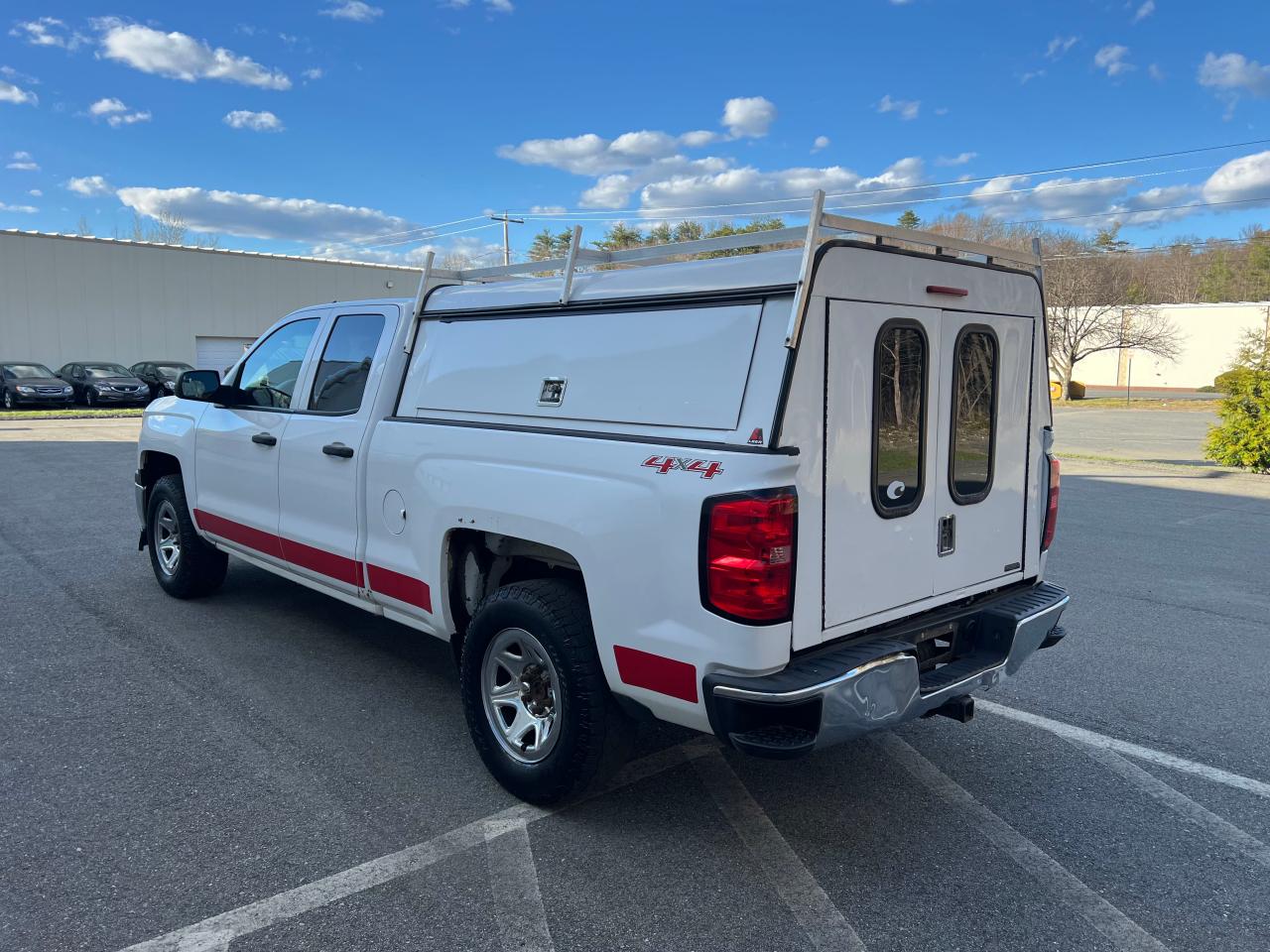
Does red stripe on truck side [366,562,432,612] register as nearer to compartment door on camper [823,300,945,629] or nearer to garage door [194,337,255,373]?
compartment door on camper [823,300,945,629]

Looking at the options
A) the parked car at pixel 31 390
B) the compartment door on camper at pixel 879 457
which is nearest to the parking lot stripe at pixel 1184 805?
the compartment door on camper at pixel 879 457

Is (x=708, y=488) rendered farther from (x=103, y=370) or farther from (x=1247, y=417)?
(x=103, y=370)

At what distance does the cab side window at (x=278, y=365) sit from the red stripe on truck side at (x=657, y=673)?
296 centimetres

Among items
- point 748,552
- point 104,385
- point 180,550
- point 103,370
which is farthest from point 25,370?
point 748,552

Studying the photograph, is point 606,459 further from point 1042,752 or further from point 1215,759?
point 1215,759

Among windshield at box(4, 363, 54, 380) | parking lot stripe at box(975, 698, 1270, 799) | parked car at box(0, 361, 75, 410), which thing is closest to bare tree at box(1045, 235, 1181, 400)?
parked car at box(0, 361, 75, 410)

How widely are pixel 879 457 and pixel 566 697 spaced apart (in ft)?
4.71

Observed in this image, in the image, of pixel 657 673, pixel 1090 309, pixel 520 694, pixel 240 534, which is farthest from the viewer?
pixel 1090 309

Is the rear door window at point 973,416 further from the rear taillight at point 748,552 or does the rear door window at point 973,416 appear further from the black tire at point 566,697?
the black tire at point 566,697

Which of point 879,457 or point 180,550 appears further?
point 180,550

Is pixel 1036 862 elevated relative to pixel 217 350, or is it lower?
lower

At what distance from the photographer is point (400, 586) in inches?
169

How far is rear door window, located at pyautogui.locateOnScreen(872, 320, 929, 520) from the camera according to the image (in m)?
3.30

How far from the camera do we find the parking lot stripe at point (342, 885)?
281 centimetres
